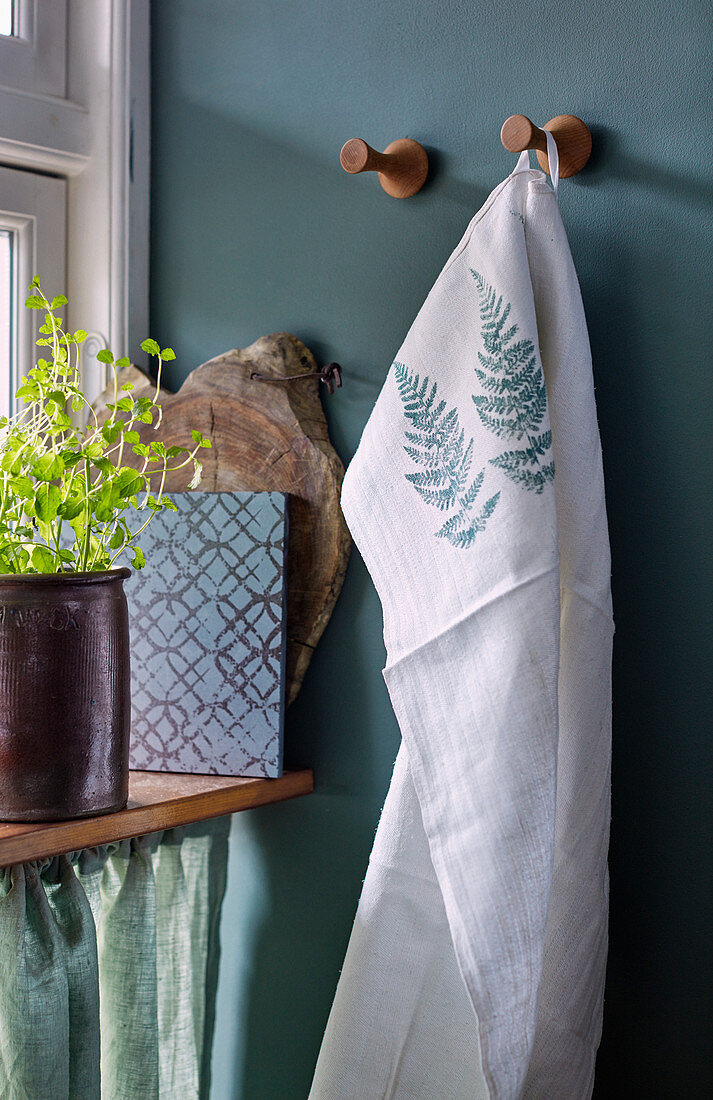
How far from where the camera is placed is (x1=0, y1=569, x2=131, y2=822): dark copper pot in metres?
0.84

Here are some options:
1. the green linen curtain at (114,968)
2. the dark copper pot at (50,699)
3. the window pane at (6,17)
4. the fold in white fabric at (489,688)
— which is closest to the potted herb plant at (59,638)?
the dark copper pot at (50,699)

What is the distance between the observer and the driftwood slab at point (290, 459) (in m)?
1.03

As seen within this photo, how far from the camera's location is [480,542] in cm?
77

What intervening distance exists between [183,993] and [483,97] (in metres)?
0.98

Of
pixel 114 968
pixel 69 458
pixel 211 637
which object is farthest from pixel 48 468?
pixel 114 968

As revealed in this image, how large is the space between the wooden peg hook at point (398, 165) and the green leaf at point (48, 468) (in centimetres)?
38

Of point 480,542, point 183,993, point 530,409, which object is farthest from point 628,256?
point 183,993

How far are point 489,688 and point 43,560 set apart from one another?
16.1 inches

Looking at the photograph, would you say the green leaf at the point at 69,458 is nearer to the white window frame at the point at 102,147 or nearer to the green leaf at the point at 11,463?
the green leaf at the point at 11,463

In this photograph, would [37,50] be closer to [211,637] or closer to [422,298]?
[422,298]

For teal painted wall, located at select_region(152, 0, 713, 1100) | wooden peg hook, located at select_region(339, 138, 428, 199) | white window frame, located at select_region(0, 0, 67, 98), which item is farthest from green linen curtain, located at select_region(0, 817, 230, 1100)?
white window frame, located at select_region(0, 0, 67, 98)

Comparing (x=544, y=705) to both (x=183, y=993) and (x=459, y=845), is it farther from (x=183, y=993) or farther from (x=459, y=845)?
(x=183, y=993)

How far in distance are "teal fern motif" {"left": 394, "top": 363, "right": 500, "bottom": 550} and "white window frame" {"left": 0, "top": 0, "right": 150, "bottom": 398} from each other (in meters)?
0.51

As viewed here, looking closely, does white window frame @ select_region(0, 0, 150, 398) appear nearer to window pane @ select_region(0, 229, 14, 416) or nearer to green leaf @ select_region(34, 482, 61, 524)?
window pane @ select_region(0, 229, 14, 416)
